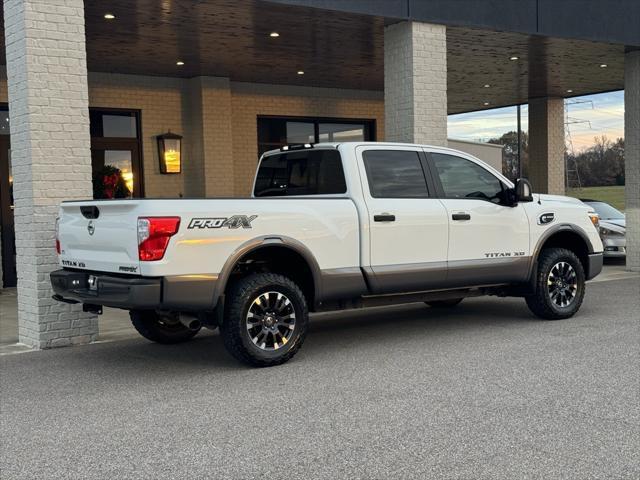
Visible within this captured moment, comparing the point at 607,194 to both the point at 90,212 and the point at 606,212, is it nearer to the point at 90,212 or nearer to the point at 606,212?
the point at 606,212

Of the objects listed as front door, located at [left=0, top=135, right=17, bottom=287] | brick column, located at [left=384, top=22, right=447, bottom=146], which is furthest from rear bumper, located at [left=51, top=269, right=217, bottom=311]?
front door, located at [left=0, top=135, right=17, bottom=287]

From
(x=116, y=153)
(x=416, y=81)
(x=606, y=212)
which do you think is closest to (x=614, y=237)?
(x=606, y=212)

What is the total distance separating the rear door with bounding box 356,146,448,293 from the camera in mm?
7641

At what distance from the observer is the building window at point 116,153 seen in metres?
14.7

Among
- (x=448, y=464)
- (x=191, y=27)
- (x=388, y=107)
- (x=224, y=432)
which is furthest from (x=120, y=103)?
(x=448, y=464)

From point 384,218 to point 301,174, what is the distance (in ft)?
3.77

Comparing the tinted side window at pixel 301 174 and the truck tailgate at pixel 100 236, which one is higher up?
the tinted side window at pixel 301 174

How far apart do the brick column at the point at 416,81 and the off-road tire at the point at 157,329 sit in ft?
15.9

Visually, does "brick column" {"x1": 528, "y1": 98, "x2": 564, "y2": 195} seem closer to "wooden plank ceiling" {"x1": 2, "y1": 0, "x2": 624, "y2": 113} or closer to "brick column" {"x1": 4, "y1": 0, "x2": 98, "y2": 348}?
"wooden plank ceiling" {"x1": 2, "y1": 0, "x2": 624, "y2": 113}

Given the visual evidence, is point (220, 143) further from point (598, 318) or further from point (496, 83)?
point (598, 318)

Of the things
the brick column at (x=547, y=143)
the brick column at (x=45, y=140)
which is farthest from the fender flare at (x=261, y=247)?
the brick column at (x=547, y=143)

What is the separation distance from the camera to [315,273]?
7211mm

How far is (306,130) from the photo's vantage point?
17.8 meters

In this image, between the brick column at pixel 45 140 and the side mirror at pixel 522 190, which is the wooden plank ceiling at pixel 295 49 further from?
the side mirror at pixel 522 190
